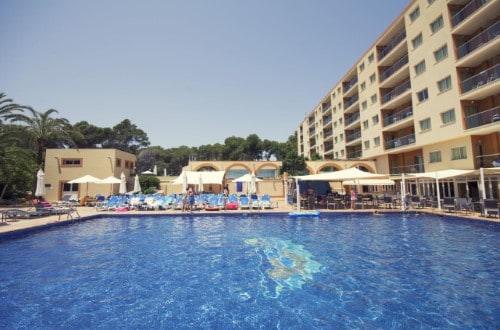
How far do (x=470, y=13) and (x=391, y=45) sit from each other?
944 centimetres

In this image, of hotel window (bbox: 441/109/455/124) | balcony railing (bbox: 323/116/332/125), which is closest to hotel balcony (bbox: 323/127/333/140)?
balcony railing (bbox: 323/116/332/125)

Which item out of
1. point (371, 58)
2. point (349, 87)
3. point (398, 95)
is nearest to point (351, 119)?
point (349, 87)

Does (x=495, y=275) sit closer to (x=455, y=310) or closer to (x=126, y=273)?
(x=455, y=310)

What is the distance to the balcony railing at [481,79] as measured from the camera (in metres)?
16.1

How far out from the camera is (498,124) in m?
15.5

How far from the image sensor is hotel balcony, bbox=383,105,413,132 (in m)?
24.4

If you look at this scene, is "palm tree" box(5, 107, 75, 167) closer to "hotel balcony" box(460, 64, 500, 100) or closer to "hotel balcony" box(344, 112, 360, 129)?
"hotel balcony" box(344, 112, 360, 129)

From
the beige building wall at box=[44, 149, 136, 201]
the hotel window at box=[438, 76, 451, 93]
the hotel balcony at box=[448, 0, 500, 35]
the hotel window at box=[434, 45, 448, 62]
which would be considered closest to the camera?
the hotel balcony at box=[448, 0, 500, 35]

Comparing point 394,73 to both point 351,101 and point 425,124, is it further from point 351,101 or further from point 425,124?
point 351,101

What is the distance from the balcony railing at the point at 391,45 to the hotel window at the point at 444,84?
25.0ft

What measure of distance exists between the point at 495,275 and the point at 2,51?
917 inches

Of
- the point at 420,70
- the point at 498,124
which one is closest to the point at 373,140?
the point at 420,70

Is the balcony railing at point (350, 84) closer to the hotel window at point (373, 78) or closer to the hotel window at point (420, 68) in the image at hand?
the hotel window at point (373, 78)

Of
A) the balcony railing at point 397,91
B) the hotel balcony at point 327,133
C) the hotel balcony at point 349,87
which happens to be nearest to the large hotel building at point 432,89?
the balcony railing at point 397,91
